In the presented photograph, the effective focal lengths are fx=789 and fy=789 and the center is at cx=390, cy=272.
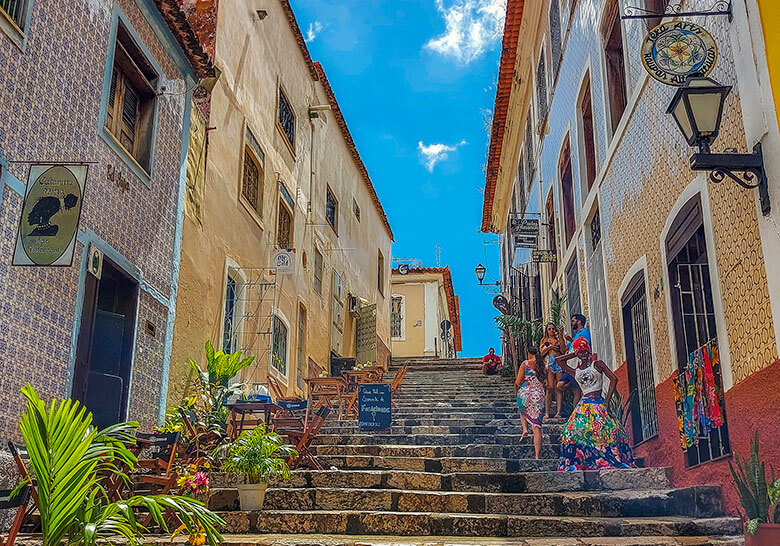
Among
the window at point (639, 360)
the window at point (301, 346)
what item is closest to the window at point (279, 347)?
the window at point (301, 346)

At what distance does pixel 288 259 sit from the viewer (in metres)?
14.9

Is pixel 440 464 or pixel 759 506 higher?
pixel 440 464

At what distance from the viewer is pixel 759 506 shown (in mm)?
4332

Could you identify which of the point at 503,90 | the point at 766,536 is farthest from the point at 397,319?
the point at 766,536

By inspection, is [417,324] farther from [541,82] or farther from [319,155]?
[541,82]

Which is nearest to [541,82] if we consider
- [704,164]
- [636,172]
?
[636,172]

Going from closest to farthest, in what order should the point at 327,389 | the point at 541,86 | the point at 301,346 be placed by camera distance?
1. the point at 327,389
2. the point at 541,86
3. the point at 301,346

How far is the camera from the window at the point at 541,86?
15842mm

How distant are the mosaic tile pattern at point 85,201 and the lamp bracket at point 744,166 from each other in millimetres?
5491

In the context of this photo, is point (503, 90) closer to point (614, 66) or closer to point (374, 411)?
point (614, 66)

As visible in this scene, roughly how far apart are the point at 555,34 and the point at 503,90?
17.3 ft

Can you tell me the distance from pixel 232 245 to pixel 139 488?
5.71 m

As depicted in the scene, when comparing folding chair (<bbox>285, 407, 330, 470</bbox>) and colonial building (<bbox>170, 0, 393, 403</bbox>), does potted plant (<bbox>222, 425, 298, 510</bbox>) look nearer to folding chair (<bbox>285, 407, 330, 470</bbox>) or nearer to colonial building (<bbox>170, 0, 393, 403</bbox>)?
folding chair (<bbox>285, 407, 330, 470</bbox>)

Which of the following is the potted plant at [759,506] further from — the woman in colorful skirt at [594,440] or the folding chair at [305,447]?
the folding chair at [305,447]
